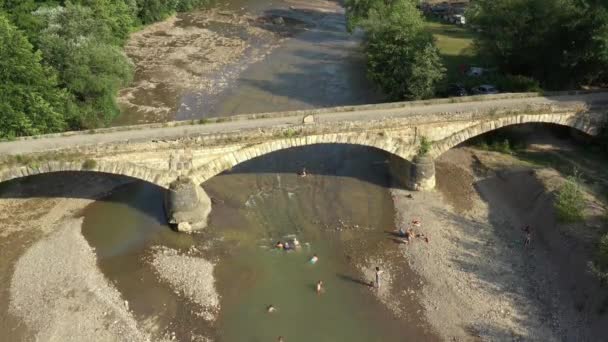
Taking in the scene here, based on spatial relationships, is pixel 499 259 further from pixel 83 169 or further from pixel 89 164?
pixel 83 169

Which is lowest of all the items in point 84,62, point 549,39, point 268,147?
point 268,147

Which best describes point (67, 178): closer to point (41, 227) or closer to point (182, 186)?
point (41, 227)

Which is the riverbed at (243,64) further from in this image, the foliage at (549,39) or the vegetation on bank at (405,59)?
the foliage at (549,39)

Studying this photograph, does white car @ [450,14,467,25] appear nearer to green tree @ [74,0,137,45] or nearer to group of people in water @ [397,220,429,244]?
green tree @ [74,0,137,45]

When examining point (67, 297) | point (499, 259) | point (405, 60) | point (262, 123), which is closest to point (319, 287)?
point (499, 259)

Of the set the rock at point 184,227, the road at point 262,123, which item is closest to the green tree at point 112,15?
the road at point 262,123

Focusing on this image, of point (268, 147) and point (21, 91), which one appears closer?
point (268, 147)

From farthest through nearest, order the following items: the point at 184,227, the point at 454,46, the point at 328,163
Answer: the point at 454,46 → the point at 328,163 → the point at 184,227

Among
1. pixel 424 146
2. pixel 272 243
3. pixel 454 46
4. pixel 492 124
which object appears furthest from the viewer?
pixel 454 46
